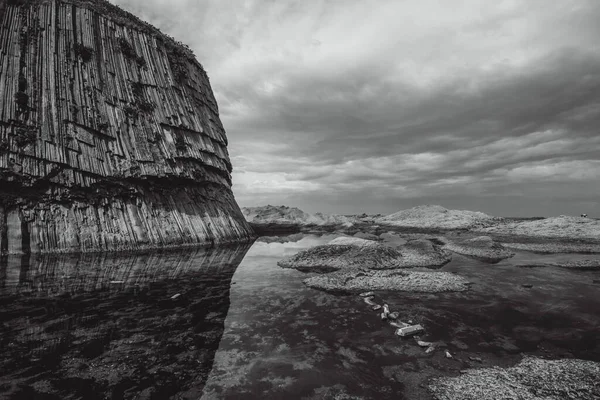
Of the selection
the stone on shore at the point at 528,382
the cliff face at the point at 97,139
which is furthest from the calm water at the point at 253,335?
the cliff face at the point at 97,139

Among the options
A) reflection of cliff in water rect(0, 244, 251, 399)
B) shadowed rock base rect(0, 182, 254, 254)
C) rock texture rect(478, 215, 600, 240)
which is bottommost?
rock texture rect(478, 215, 600, 240)

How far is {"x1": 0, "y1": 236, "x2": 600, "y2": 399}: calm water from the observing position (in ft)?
26.3

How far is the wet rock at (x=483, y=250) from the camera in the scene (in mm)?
29766

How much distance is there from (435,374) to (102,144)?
3965cm

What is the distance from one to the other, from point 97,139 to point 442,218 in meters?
88.5

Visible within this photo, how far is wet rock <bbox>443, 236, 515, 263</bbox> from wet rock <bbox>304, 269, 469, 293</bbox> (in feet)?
40.3

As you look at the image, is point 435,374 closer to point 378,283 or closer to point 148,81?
point 378,283

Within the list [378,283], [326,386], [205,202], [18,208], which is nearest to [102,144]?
[18,208]

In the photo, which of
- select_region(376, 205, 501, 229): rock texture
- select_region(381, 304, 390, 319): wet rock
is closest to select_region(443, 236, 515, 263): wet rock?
select_region(381, 304, 390, 319): wet rock

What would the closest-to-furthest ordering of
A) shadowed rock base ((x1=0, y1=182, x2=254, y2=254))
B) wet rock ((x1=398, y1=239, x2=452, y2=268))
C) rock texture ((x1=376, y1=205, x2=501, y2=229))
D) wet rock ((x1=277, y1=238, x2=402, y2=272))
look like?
wet rock ((x1=277, y1=238, x2=402, y2=272)) < wet rock ((x1=398, y1=239, x2=452, y2=268)) < shadowed rock base ((x1=0, y1=182, x2=254, y2=254)) < rock texture ((x1=376, y1=205, x2=501, y2=229))

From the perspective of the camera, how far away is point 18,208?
29391 mm

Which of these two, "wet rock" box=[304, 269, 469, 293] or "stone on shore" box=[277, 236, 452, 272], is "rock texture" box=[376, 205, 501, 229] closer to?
"stone on shore" box=[277, 236, 452, 272]

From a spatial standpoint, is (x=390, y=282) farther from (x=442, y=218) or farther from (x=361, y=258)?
(x=442, y=218)

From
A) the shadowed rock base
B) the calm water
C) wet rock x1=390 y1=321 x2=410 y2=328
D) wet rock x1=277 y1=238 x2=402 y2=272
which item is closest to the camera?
the calm water
